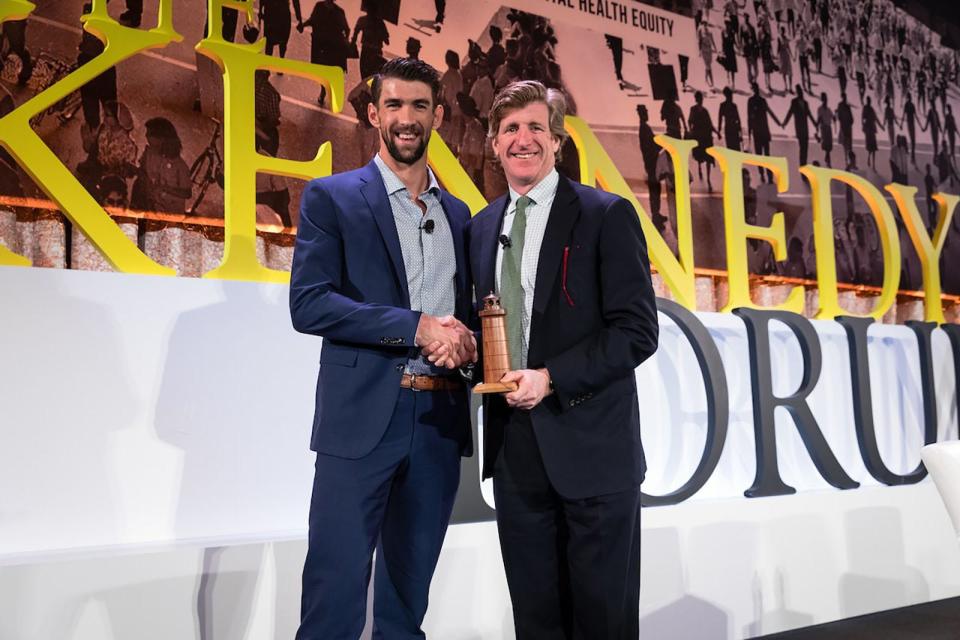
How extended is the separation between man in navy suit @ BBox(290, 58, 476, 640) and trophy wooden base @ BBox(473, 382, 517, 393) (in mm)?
185

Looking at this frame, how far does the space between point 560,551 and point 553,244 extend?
0.74 m

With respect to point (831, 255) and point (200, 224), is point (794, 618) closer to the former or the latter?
point (831, 255)

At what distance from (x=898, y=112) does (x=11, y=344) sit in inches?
273

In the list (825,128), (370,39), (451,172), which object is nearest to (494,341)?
(451,172)

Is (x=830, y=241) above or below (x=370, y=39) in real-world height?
below

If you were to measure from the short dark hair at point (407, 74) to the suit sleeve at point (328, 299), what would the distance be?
1.01ft

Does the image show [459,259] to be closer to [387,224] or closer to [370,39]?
[387,224]

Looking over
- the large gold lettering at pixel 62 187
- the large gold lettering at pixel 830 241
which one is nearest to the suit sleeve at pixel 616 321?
the large gold lettering at pixel 62 187

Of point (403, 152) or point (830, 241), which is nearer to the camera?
point (403, 152)

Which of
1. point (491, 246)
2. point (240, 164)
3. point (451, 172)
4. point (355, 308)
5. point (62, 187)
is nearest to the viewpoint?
point (355, 308)

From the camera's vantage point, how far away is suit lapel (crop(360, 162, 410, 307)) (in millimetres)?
2203

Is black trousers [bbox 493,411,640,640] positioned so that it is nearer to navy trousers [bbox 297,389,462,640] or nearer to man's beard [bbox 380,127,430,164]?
navy trousers [bbox 297,389,462,640]

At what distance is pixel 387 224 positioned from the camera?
2.22m

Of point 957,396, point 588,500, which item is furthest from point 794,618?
point 588,500
